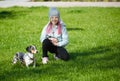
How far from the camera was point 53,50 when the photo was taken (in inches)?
360

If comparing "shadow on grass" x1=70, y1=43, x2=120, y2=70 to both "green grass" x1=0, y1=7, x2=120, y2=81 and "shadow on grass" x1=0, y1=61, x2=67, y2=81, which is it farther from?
"shadow on grass" x1=0, y1=61, x2=67, y2=81

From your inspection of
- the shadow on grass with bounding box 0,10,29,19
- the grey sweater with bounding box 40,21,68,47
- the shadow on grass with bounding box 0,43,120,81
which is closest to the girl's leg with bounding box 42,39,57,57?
the grey sweater with bounding box 40,21,68,47

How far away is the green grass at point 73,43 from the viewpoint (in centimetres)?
764

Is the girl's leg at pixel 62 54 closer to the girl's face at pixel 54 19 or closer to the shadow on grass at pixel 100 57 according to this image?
the shadow on grass at pixel 100 57

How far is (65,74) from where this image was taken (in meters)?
7.65

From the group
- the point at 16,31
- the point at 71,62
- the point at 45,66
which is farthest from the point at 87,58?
the point at 16,31

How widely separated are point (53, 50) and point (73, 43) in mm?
1976

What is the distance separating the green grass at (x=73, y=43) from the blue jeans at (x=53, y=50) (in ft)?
0.55

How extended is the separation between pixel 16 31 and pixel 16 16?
13.3 ft

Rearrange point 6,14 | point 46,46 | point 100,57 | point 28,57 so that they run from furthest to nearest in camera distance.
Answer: point 6,14 → point 100,57 → point 46,46 → point 28,57

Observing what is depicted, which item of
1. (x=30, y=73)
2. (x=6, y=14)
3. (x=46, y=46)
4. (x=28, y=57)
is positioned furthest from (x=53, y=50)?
(x=6, y=14)

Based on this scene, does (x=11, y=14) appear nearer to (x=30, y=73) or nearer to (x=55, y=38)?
(x=55, y=38)

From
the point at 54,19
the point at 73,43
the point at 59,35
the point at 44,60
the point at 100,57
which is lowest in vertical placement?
the point at 73,43

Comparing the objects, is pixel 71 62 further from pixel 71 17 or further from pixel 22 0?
pixel 22 0
